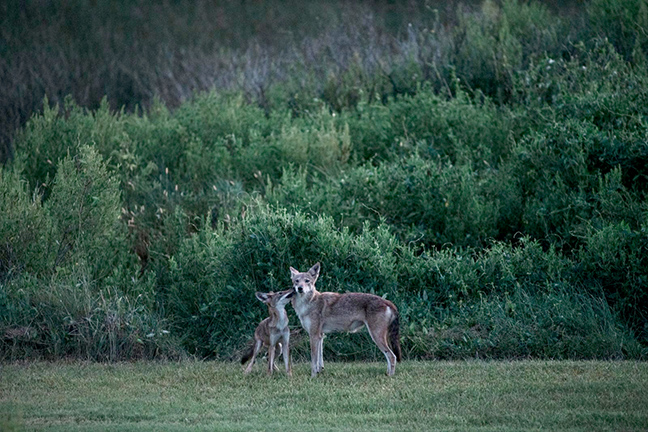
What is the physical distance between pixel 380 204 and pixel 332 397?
6.88 meters

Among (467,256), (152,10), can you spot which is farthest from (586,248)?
(152,10)

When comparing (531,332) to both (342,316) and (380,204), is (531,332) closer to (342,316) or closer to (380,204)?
(342,316)

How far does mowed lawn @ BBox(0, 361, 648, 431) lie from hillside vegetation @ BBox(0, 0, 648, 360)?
3.96 ft

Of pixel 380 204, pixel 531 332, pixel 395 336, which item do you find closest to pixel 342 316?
pixel 395 336

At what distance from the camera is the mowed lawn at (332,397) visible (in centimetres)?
853

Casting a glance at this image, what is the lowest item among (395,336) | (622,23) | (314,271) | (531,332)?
(531,332)

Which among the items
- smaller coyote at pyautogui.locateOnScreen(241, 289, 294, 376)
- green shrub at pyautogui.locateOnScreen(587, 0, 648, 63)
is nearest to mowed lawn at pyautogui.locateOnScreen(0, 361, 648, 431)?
smaller coyote at pyautogui.locateOnScreen(241, 289, 294, 376)

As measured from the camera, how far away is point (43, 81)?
86.2 feet

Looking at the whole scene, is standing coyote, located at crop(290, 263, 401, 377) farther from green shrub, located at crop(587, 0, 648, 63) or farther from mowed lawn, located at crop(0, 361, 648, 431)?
green shrub, located at crop(587, 0, 648, 63)

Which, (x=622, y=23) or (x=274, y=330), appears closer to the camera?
(x=274, y=330)

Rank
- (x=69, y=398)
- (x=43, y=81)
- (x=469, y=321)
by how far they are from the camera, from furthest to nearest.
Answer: (x=43, y=81), (x=469, y=321), (x=69, y=398)

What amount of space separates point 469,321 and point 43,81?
17936 millimetres

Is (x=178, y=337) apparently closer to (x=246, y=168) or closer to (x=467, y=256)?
(x=467, y=256)

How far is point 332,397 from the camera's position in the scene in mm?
9562
